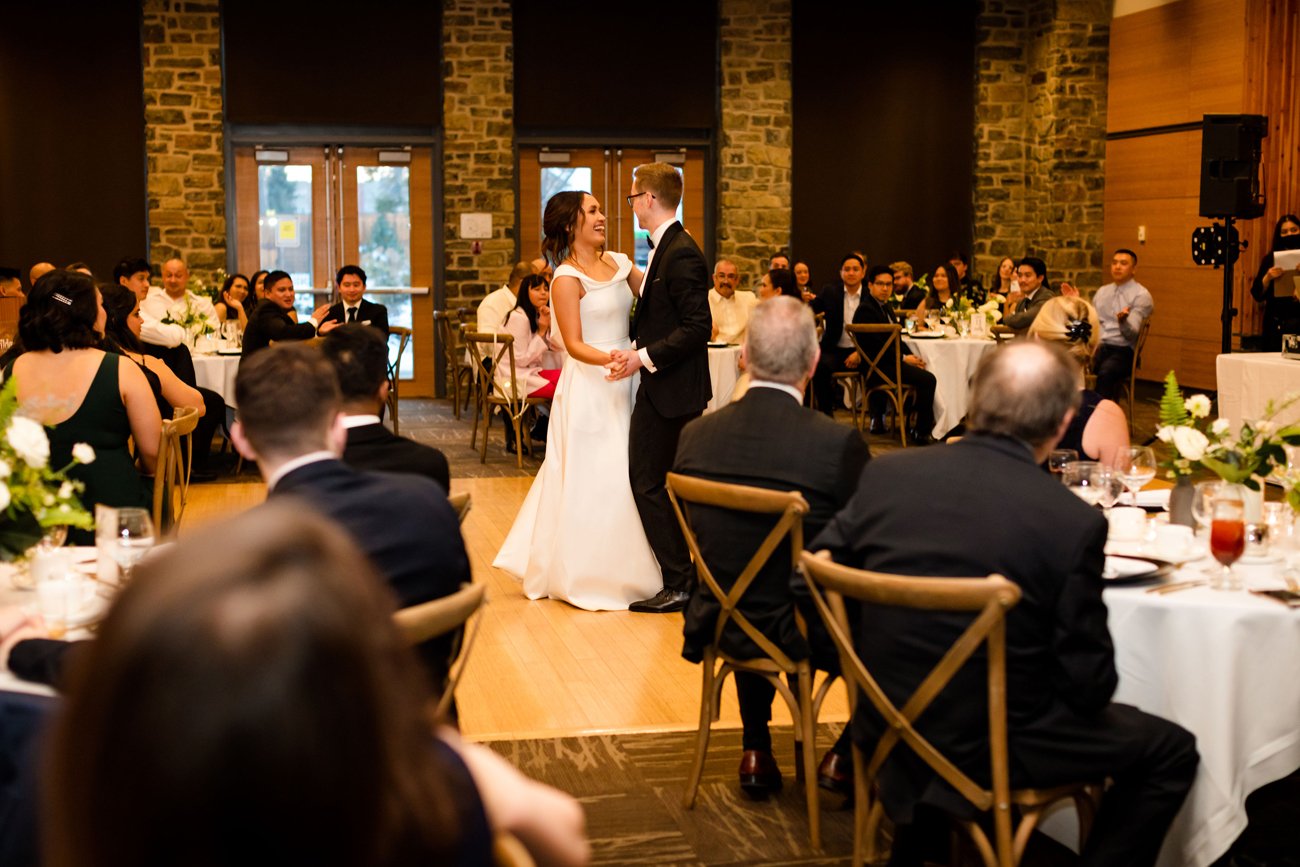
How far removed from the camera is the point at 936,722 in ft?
9.05

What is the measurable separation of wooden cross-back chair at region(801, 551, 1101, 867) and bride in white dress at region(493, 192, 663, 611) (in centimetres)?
312

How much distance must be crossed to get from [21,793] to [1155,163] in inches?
566

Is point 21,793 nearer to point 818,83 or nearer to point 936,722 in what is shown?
point 936,722

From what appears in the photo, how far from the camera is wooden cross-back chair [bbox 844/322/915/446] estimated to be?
10026mm

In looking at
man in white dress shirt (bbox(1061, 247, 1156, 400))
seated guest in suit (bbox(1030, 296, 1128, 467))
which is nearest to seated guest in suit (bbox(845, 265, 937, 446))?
man in white dress shirt (bbox(1061, 247, 1156, 400))

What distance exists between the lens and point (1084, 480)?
369 cm

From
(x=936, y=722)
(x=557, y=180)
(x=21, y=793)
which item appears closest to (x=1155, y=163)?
(x=557, y=180)

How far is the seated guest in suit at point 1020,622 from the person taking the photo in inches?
105

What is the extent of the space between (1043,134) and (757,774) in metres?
12.6

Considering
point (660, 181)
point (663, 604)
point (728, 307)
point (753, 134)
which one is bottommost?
point (663, 604)

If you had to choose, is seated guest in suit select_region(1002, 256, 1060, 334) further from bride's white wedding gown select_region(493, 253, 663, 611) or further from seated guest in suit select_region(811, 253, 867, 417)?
bride's white wedding gown select_region(493, 253, 663, 611)

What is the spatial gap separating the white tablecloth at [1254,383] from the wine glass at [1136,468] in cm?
451

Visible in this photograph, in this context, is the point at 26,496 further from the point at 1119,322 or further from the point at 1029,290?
the point at 1119,322

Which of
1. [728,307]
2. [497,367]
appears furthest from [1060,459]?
[728,307]
